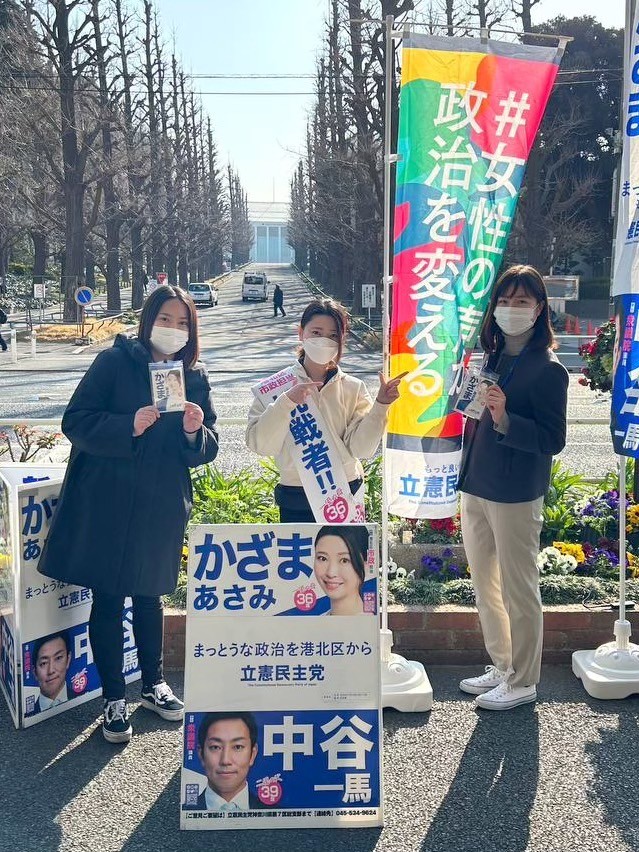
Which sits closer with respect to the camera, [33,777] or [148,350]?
[33,777]

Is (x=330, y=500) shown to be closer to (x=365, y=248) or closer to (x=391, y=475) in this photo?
(x=391, y=475)

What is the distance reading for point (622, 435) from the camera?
4.48 metres

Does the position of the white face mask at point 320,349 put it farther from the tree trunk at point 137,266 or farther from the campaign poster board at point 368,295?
the tree trunk at point 137,266

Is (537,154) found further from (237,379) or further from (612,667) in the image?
(612,667)

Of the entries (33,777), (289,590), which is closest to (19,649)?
(33,777)

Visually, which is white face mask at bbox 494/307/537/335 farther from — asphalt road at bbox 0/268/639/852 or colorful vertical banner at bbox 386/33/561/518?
asphalt road at bbox 0/268/639/852

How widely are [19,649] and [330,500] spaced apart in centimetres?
153

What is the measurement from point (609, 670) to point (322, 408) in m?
1.93

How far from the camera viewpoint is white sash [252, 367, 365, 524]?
4065 millimetres

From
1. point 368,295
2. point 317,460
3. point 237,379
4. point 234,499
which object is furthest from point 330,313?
point 368,295

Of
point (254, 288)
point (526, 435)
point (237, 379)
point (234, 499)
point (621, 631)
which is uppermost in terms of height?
point (254, 288)

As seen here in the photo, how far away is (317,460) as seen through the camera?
4.06m

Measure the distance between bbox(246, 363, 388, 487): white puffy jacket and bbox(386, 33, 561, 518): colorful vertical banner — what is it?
0.34 metres

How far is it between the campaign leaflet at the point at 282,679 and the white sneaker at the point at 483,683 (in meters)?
1.22
